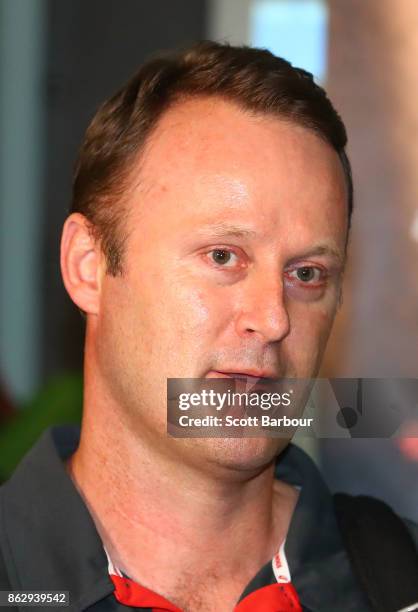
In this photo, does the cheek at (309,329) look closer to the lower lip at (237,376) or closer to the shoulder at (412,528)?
the lower lip at (237,376)

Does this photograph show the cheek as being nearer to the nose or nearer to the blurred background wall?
the nose

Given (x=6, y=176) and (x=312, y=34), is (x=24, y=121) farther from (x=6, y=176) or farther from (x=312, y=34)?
(x=312, y=34)

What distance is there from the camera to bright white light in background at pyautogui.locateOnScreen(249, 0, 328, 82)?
10.9ft

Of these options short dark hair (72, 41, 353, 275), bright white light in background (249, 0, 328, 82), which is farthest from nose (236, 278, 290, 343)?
bright white light in background (249, 0, 328, 82)

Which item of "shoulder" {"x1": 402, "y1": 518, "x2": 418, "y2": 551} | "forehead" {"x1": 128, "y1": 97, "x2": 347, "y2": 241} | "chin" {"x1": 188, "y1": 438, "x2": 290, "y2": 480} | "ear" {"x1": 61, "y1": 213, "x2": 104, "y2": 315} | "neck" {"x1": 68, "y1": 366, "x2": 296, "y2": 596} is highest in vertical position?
"forehead" {"x1": 128, "y1": 97, "x2": 347, "y2": 241}

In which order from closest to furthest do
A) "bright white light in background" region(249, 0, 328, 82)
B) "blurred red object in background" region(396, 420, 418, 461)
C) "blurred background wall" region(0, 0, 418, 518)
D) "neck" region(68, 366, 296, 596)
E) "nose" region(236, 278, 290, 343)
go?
"nose" region(236, 278, 290, 343) < "neck" region(68, 366, 296, 596) < "blurred red object in background" region(396, 420, 418, 461) < "blurred background wall" region(0, 0, 418, 518) < "bright white light in background" region(249, 0, 328, 82)

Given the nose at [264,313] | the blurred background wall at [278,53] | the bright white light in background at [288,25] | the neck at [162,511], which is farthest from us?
the bright white light in background at [288,25]

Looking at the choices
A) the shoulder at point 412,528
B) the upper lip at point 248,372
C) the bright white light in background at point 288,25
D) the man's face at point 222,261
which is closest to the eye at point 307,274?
the man's face at point 222,261

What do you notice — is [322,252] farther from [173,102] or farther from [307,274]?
[173,102]

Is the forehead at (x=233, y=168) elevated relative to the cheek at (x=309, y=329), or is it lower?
elevated

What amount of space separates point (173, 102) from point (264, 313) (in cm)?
42

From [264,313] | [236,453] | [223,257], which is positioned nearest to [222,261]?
[223,257]

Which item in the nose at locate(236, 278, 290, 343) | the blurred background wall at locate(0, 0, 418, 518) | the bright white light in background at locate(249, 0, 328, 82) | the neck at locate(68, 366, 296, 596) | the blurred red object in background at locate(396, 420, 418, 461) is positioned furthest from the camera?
the bright white light in background at locate(249, 0, 328, 82)

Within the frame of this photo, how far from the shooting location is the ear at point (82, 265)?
5.76ft
